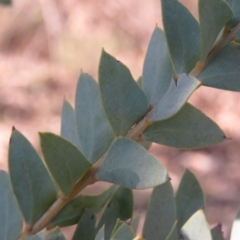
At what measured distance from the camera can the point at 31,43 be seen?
3047 millimetres

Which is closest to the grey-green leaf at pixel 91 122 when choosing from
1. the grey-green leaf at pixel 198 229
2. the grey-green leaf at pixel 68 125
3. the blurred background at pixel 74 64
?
the grey-green leaf at pixel 68 125

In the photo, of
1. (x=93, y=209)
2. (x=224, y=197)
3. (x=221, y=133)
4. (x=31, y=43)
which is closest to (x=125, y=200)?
(x=93, y=209)

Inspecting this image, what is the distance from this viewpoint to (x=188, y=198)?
60cm

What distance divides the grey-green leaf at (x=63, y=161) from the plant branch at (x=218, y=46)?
0.47 feet

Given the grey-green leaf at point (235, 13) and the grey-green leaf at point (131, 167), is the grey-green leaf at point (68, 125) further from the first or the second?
the grey-green leaf at point (235, 13)

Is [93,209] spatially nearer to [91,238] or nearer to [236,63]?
[91,238]

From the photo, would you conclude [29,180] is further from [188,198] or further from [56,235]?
[188,198]

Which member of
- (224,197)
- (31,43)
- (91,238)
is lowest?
(224,197)

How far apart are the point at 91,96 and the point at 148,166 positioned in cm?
15

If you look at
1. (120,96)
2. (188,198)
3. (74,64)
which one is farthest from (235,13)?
(74,64)

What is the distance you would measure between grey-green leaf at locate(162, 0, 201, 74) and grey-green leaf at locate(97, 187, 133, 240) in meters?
0.18

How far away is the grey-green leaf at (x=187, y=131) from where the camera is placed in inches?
19.1

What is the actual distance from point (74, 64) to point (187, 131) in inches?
99.9

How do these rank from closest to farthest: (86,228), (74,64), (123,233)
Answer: (123,233), (86,228), (74,64)
